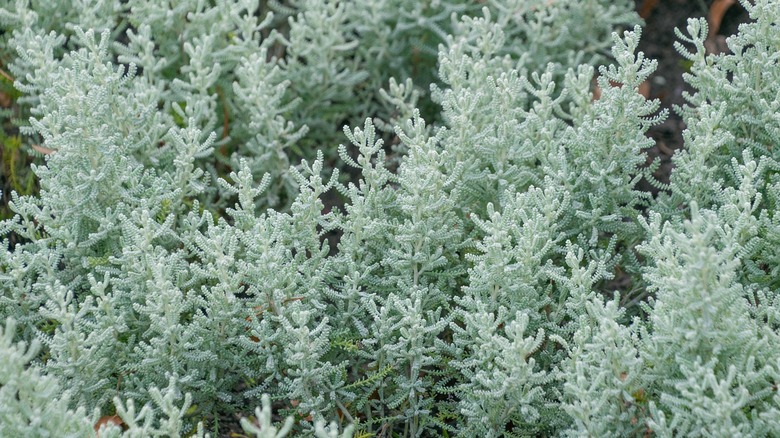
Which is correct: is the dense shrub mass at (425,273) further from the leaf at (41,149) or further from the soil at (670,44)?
the soil at (670,44)

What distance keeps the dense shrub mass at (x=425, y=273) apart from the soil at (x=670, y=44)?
4.77ft

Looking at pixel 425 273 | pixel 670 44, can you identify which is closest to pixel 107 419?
pixel 425 273

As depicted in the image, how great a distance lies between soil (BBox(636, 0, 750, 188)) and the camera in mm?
4711

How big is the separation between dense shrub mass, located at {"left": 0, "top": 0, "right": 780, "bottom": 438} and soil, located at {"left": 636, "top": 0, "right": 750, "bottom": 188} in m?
1.45

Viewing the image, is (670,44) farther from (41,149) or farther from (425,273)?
(41,149)

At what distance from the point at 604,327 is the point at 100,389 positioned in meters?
1.44

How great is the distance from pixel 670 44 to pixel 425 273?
2.73m

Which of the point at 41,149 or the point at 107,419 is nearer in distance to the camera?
the point at 107,419

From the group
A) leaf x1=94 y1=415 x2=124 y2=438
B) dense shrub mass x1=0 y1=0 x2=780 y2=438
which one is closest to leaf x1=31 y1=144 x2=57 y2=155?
dense shrub mass x1=0 y1=0 x2=780 y2=438

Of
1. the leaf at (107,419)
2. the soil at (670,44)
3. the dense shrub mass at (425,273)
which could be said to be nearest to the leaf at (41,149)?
the dense shrub mass at (425,273)

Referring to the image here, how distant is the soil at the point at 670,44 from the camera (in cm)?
471

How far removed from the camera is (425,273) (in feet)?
9.91

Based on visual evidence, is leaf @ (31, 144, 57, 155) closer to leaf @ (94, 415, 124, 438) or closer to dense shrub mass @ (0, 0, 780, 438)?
dense shrub mass @ (0, 0, 780, 438)

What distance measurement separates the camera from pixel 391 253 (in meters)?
2.93
